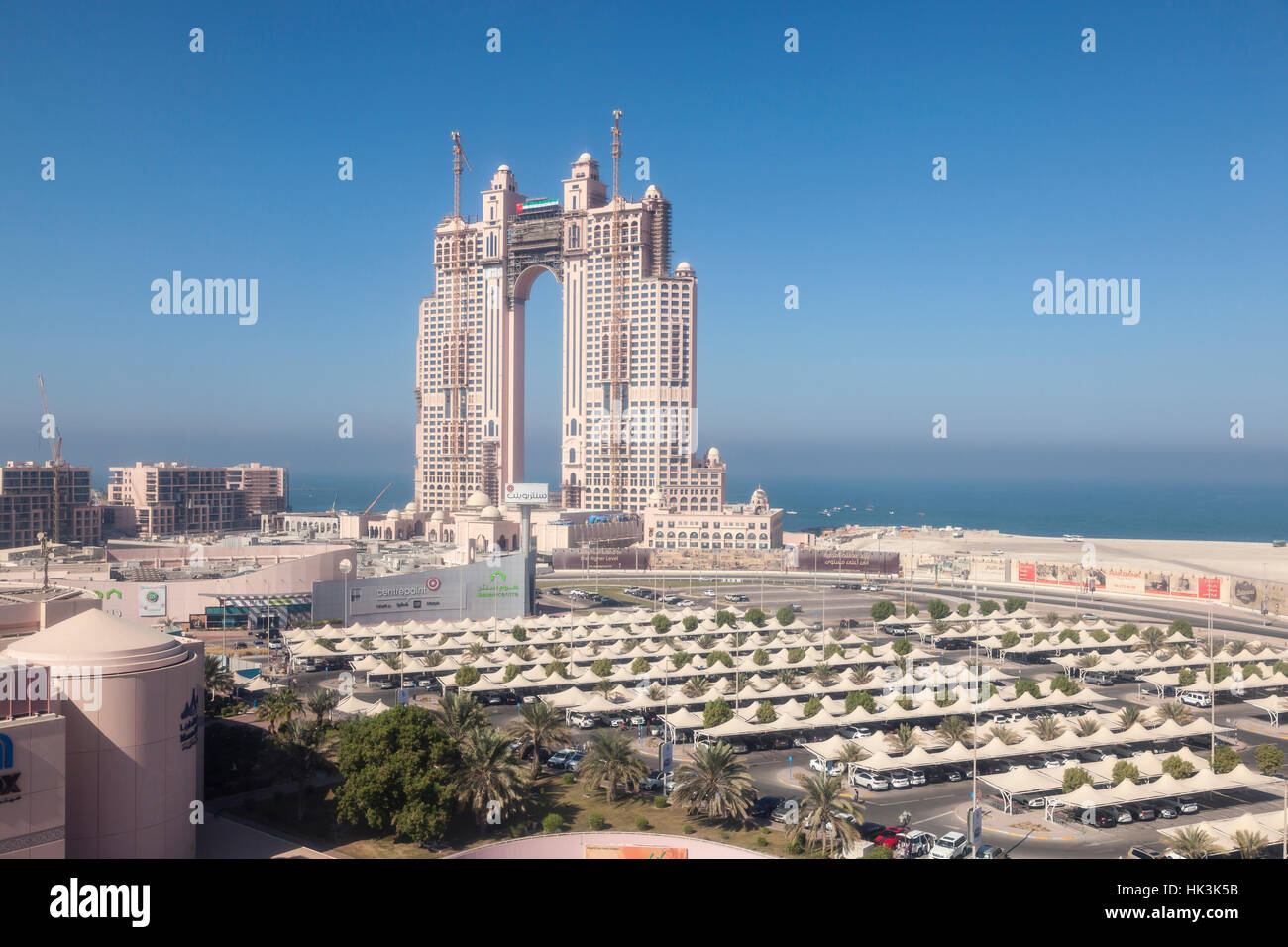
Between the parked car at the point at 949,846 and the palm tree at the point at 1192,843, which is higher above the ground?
the palm tree at the point at 1192,843

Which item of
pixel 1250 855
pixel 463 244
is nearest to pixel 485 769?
pixel 1250 855

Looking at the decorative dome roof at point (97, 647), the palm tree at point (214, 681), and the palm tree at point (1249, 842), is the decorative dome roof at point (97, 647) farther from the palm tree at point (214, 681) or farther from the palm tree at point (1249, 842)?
the palm tree at point (1249, 842)

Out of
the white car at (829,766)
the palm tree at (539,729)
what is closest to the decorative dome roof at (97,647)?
the palm tree at (539,729)

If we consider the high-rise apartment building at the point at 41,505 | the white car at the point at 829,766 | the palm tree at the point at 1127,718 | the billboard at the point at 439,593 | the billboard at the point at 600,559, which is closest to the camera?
the white car at the point at 829,766

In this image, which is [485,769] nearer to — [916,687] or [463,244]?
[916,687]

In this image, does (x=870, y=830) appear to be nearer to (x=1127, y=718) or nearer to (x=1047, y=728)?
(x=1047, y=728)

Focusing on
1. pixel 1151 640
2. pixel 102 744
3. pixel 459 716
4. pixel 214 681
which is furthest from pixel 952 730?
pixel 214 681

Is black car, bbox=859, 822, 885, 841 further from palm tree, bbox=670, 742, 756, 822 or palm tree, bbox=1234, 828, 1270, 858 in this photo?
palm tree, bbox=1234, 828, 1270, 858
